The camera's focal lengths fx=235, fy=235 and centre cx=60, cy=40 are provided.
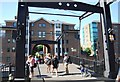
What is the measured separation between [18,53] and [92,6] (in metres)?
5.37

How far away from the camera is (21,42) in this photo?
12258 millimetres

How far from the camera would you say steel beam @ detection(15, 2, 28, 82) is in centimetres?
1200

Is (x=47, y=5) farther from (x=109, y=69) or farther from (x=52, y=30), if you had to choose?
(x=52, y=30)

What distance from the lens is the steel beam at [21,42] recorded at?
1200 cm

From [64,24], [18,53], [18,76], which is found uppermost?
[64,24]

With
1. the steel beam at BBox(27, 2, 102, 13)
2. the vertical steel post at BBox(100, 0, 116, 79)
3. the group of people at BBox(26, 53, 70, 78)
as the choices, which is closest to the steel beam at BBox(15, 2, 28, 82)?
the steel beam at BBox(27, 2, 102, 13)

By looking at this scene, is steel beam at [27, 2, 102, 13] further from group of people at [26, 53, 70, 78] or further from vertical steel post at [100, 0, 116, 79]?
group of people at [26, 53, 70, 78]

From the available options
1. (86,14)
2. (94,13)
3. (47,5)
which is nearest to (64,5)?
(47,5)

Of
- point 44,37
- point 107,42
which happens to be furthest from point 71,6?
point 44,37

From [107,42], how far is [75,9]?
2747 millimetres

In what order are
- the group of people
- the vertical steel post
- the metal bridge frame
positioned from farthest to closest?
the group of people < the vertical steel post < the metal bridge frame

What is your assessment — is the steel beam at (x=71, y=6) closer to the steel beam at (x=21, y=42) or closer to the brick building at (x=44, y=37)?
the steel beam at (x=21, y=42)

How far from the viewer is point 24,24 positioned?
1239 cm

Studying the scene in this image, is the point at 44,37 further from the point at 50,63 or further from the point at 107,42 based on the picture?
the point at 107,42
